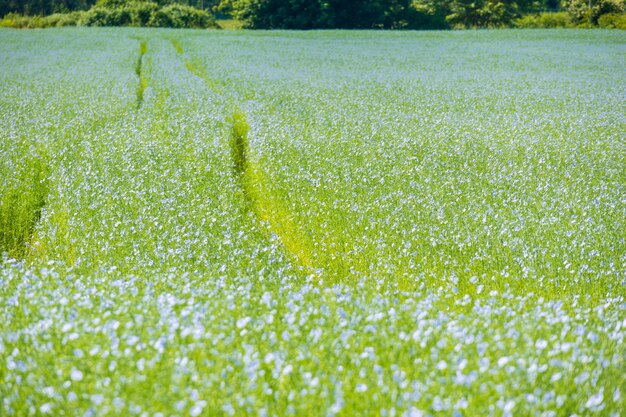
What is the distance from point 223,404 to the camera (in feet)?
10.9

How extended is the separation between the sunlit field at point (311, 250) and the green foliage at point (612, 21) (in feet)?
119

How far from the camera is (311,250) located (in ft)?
24.3

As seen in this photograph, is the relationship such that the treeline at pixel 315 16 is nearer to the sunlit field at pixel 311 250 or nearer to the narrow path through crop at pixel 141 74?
the narrow path through crop at pixel 141 74

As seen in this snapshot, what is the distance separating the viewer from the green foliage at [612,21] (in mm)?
51156

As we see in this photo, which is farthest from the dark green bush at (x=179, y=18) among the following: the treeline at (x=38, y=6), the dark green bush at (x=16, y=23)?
the treeline at (x=38, y=6)

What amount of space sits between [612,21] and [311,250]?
52.8m

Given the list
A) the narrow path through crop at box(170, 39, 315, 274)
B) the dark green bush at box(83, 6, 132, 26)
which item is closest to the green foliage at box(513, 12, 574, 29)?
the dark green bush at box(83, 6, 132, 26)

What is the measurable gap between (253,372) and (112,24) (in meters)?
58.0

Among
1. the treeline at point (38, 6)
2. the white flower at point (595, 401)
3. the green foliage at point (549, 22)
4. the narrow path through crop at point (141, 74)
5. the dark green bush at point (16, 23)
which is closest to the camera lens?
the white flower at point (595, 401)

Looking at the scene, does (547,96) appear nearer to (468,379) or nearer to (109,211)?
(109,211)

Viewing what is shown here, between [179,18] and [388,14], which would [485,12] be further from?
[179,18]

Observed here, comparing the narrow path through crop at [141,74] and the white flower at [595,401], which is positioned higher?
the narrow path through crop at [141,74]

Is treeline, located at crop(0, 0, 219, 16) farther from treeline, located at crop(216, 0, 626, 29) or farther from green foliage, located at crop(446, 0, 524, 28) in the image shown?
green foliage, located at crop(446, 0, 524, 28)

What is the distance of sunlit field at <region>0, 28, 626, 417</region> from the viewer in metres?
3.47
